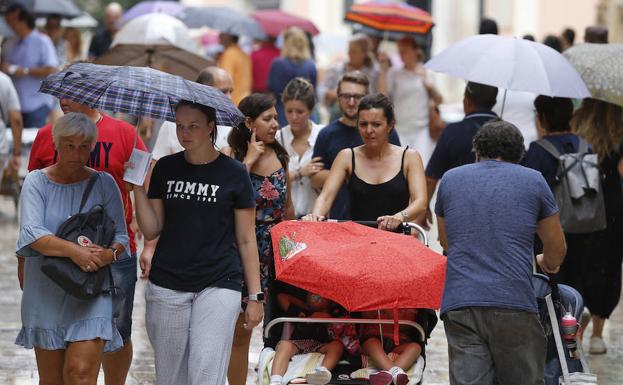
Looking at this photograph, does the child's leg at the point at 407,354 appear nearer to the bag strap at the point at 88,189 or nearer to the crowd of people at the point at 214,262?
the crowd of people at the point at 214,262

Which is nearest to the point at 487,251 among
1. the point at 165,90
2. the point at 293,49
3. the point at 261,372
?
the point at 261,372

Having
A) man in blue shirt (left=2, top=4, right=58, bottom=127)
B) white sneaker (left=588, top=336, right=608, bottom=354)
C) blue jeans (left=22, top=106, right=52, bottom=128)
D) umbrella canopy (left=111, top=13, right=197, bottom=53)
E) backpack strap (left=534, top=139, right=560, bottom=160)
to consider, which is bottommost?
white sneaker (left=588, top=336, right=608, bottom=354)

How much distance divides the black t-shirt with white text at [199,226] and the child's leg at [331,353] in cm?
55

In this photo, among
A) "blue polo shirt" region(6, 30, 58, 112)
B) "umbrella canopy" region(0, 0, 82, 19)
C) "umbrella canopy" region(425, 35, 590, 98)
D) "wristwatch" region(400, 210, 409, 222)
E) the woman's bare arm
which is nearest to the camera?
"wristwatch" region(400, 210, 409, 222)

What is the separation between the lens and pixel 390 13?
52.0 ft

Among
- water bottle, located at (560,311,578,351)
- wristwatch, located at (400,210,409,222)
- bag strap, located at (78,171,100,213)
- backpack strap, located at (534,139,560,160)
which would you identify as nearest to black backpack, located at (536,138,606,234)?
backpack strap, located at (534,139,560,160)

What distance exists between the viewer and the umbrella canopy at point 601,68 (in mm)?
10039

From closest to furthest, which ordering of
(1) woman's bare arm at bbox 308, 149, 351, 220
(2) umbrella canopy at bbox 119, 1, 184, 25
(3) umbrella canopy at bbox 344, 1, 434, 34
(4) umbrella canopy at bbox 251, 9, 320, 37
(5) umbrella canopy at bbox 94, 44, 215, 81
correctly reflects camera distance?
1. (1) woman's bare arm at bbox 308, 149, 351, 220
2. (5) umbrella canopy at bbox 94, 44, 215, 81
3. (3) umbrella canopy at bbox 344, 1, 434, 34
4. (2) umbrella canopy at bbox 119, 1, 184, 25
5. (4) umbrella canopy at bbox 251, 9, 320, 37

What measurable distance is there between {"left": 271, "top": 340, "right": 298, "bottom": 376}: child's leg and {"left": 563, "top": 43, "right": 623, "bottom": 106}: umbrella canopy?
3.65m

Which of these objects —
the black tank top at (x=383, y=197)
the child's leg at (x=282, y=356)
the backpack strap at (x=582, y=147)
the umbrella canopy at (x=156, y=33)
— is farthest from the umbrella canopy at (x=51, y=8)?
the child's leg at (x=282, y=356)

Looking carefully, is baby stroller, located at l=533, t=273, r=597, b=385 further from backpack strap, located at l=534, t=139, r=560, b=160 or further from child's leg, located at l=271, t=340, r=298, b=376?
backpack strap, located at l=534, t=139, r=560, b=160

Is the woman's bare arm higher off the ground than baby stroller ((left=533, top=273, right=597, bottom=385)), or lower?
higher

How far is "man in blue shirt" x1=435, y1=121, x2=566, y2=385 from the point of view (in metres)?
7.00

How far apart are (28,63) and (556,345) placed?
37.3 ft
